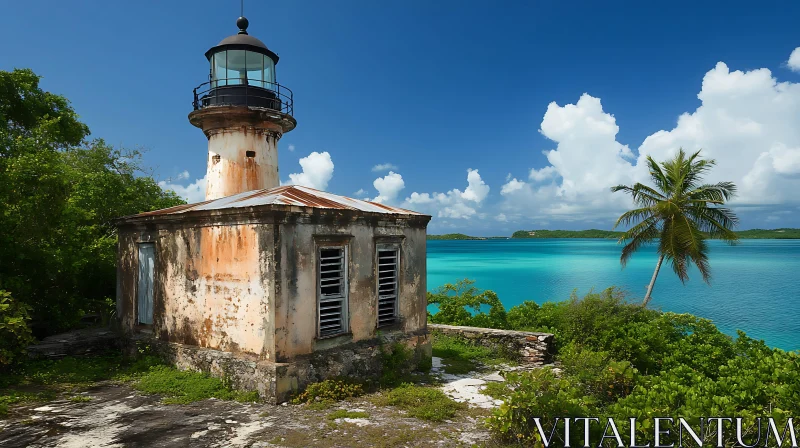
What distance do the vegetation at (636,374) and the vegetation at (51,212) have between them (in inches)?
368

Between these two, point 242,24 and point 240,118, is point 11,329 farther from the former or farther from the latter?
point 242,24

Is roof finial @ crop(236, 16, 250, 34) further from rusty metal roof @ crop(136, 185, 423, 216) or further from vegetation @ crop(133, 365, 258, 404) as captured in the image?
vegetation @ crop(133, 365, 258, 404)

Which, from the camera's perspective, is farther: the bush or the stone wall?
the bush

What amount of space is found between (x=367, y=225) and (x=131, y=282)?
218 inches

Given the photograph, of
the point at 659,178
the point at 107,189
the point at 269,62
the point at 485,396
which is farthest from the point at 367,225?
the point at 659,178

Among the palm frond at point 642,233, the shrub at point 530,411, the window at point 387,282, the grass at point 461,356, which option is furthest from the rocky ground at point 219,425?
the palm frond at point 642,233

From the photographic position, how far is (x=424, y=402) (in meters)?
7.38

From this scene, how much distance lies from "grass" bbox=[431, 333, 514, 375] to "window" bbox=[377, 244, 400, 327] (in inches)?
69.2

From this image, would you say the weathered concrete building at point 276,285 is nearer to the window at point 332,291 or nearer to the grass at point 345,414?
the window at point 332,291

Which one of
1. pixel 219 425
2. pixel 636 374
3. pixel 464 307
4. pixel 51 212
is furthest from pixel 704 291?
pixel 51 212

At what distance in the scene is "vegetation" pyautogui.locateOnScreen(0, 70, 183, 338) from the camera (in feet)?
30.9

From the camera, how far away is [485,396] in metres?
7.90

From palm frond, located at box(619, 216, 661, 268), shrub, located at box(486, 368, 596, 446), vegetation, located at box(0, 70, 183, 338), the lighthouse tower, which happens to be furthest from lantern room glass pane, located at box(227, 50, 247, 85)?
palm frond, located at box(619, 216, 661, 268)

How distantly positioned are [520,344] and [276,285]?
6.11 metres
